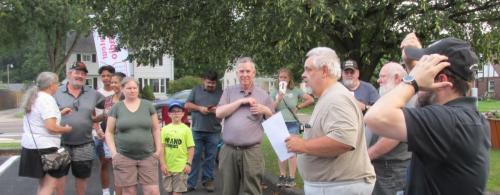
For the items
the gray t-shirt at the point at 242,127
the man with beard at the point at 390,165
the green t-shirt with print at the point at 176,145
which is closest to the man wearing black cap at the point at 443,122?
the man with beard at the point at 390,165

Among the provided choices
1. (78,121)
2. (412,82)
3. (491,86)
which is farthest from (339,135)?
(491,86)

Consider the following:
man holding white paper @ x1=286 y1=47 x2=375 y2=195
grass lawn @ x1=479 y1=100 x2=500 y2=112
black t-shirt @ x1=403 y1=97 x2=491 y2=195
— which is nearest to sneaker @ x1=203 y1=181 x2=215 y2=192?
man holding white paper @ x1=286 y1=47 x2=375 y2=195

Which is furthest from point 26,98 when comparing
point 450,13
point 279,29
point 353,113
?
point 450,13

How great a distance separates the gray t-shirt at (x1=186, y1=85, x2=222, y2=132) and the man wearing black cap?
5759 millimetres

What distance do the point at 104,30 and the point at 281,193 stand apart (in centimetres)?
452

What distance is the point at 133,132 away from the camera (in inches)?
224

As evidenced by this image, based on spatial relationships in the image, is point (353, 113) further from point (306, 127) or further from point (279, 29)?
point (279, 29)

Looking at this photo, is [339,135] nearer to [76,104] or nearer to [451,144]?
[451,144]

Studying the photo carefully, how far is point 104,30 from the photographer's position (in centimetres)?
938

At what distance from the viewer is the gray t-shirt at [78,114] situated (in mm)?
6090

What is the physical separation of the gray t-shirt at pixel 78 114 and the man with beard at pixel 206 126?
194 centimetres

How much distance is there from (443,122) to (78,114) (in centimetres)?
493

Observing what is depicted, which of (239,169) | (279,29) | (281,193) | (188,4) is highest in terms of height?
(188,4)

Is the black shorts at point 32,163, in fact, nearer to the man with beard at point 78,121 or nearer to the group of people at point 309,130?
the group of people at point 309,130
